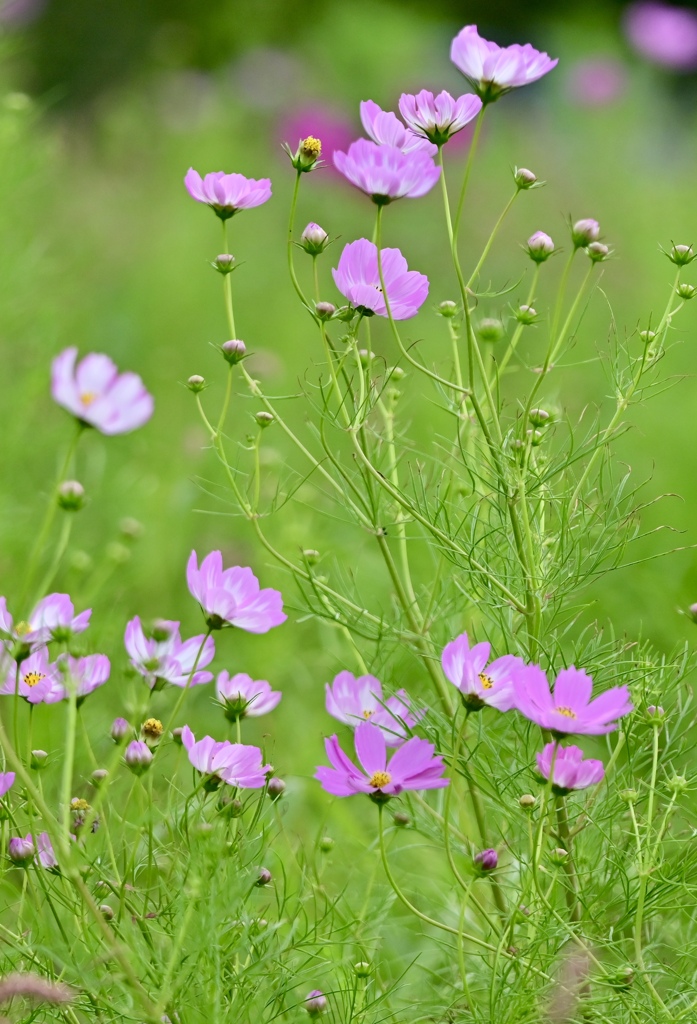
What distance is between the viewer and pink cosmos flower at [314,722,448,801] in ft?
1.94

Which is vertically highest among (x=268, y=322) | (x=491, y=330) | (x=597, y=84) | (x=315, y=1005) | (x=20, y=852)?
(x=491, y=330)

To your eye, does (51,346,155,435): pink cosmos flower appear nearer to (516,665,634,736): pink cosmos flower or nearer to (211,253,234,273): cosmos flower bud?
(211,253,234,273): cosmos flower bud

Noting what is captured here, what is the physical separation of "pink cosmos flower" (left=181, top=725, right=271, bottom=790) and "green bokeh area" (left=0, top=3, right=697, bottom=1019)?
47 mm

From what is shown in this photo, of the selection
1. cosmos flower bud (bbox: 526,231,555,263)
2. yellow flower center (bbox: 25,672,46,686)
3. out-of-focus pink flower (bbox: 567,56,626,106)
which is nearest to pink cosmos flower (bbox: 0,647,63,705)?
→ yellow flower center (bbox: 25,672,46,686)

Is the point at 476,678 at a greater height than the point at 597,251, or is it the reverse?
the point at 597,251

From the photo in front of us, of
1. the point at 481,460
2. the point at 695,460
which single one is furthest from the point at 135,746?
the point at 695,460

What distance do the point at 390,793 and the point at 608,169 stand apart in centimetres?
300

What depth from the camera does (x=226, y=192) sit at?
63 centimetres

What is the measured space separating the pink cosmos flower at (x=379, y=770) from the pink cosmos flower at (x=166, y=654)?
0.08 m

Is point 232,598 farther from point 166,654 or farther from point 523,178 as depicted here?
point 523,178

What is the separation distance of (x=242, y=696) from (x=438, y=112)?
331 millimetres

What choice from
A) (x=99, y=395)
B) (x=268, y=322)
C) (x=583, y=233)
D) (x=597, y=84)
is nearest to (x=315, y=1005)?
(x=99, y=395)

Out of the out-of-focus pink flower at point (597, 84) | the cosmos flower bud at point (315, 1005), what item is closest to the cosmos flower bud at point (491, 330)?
the cosmos flower bud at point (315, 1005)

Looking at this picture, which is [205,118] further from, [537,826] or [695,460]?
[537,826]
